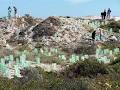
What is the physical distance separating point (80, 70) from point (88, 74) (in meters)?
0.76

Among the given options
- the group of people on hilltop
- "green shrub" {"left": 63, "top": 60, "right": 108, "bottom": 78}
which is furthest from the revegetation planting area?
the group of people on hilltop

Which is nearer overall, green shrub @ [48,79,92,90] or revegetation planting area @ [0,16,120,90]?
green shrub @ [48,79,92,90]

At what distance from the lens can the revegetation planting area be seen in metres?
17.4

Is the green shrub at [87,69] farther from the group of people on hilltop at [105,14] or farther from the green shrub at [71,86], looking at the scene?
the group of people on hilltop at [105,14]

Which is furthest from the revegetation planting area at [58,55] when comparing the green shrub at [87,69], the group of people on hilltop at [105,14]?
the group of people on hilltop at [105,14]

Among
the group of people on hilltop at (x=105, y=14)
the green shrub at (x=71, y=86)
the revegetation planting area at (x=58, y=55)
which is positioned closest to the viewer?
the green shrub at (x=71, y=86)

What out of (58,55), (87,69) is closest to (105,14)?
(58,55)

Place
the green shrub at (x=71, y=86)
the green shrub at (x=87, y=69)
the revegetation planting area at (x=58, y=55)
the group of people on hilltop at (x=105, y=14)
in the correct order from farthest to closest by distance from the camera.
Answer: the group of people on hilltop at (x=105, y=14), the green shrub at (x=87, y=69), the revegetation planting area at (x=58, y=55), the green shrub at (x=71, y=86)

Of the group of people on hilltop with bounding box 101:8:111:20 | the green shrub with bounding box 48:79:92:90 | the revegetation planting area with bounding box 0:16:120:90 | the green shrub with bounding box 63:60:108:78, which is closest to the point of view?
the green shrub with bounding box 48:79:92:90

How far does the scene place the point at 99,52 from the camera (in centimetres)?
3253

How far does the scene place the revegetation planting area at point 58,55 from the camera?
17.4 meters

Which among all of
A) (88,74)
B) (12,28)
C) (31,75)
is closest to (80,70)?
(88,74)

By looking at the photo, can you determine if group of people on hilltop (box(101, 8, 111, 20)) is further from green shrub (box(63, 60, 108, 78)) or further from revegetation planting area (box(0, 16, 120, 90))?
green shrub (box(63, 60, 108, 78))

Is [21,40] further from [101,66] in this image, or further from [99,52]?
[101,66]
